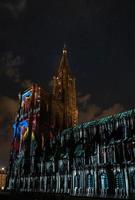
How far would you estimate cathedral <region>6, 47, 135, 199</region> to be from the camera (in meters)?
43.7

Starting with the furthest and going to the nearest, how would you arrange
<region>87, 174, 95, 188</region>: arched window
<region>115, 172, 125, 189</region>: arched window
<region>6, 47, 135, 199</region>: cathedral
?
1. <region>87, 174, 95, 188</region>: arched window
2. <region>6, 47, 135, 199</region>: cathedral
3. <region>115, 172, 125, 189</region>: arched window

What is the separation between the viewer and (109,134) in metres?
51.2

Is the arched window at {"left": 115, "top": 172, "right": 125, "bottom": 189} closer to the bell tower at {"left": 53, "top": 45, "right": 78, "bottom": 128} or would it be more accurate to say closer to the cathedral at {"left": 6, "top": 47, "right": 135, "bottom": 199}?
the cathedral at {"left": 6, "top": 47, "right": 135, "bottom": 199}

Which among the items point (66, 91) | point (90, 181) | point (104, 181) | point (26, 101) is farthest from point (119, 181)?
point (66, 91)

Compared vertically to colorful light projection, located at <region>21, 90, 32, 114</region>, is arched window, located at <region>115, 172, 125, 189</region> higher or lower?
lower

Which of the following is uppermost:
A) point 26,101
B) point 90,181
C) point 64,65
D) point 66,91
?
point 64,65

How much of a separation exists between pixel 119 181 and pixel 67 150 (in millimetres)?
19550

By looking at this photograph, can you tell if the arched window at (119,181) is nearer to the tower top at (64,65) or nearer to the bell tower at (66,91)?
the bell tower at (66,91)

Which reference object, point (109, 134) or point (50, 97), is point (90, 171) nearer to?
point (109, 134)

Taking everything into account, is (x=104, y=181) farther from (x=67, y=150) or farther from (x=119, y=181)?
(x=67, y=150)

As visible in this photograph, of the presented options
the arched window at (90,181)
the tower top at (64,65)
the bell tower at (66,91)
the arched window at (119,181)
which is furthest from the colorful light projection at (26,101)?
the arched window at (119,181)

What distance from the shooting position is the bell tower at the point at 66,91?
7775cm

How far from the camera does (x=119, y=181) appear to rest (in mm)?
41688

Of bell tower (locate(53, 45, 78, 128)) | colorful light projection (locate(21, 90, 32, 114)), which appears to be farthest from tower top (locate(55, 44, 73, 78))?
colorful light projection (locate(21, 90, 32, 114))
